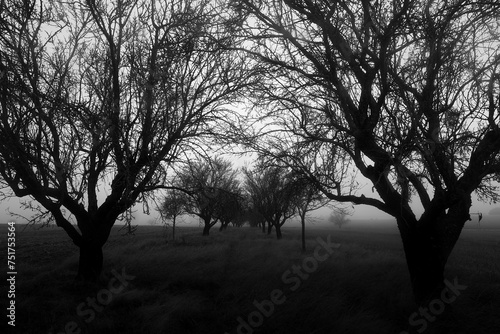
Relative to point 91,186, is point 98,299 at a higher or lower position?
lower

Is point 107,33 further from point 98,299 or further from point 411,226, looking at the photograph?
point 411,226

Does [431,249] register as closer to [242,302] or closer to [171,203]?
[242,302]

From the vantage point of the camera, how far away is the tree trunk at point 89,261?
307 inches

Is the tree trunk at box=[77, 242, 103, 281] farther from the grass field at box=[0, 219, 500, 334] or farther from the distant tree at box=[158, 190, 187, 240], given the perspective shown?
the distant tree at box=[158, 190, 187, 240]

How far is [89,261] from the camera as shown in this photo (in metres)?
7.81

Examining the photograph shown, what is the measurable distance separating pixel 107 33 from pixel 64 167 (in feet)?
11.4

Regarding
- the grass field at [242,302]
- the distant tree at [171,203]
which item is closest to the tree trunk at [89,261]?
the grass field at [242,302]

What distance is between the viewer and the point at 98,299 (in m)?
6.50

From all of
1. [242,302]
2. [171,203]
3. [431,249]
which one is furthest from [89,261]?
[431,249]

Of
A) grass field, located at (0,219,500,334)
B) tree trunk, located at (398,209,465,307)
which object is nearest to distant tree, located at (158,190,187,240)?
grass field, located at (0,219,500,334)

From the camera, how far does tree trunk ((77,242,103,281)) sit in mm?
7801

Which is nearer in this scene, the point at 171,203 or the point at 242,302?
the point at 242,302

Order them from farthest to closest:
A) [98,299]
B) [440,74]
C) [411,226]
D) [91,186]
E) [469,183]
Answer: [91,186], [98,299], [411,226], [440,74], [469,183]

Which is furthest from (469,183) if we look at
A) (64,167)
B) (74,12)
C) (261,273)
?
(74,12)
